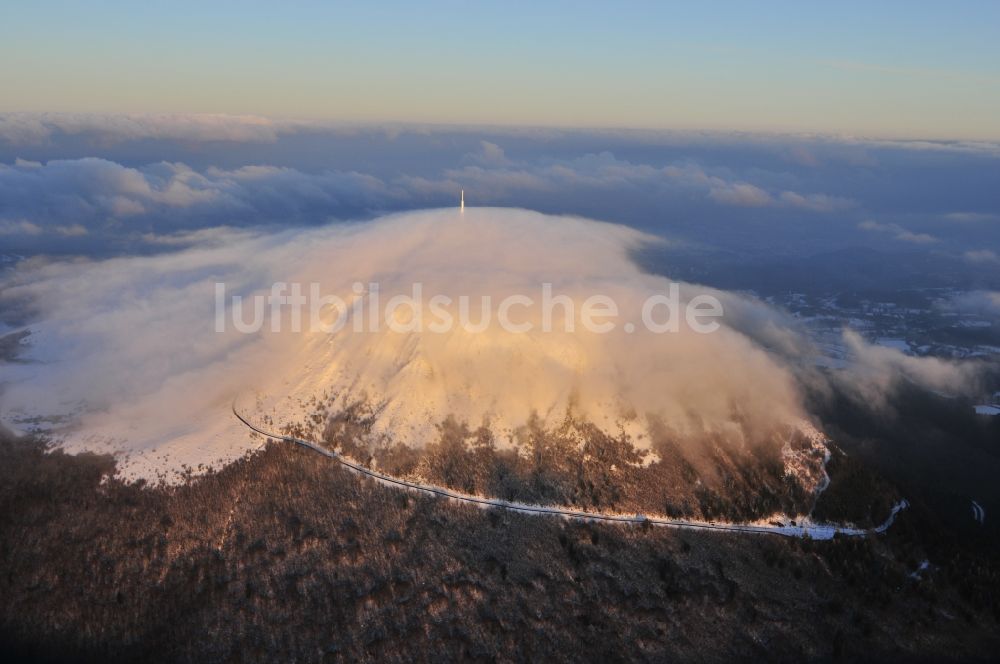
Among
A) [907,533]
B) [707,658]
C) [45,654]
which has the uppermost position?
[907,533]

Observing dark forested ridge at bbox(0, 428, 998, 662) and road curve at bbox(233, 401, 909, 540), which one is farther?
road curve at bbox(233, 401, 909, 540)

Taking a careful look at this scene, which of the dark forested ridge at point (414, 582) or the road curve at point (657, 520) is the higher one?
the road curve at point (657, 520)

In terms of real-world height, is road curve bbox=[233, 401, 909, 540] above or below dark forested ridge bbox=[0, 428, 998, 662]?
above

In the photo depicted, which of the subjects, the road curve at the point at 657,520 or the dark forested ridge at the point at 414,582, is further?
the road curve at the point at 657,520

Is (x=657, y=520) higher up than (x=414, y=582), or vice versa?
(x=657, y=520)

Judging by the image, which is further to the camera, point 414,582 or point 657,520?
point 657,520

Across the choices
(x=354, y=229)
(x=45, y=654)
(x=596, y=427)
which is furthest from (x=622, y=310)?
(x=45, y=654)

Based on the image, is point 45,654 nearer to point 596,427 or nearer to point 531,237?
point 596,427

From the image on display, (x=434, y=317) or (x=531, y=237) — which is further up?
(x=531, y=237)
